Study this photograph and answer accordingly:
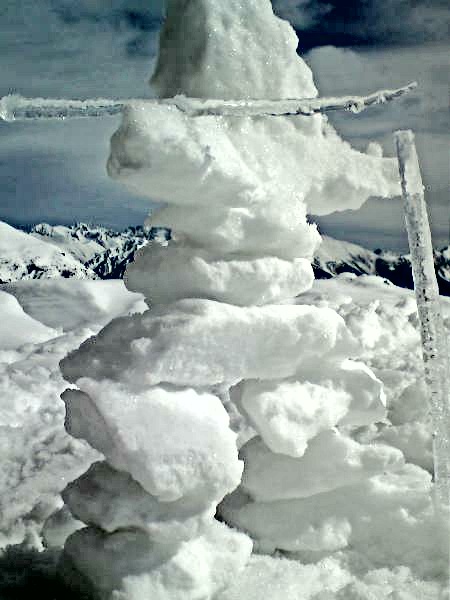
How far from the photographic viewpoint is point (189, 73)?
2439mm

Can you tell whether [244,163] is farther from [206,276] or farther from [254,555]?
[254,555]

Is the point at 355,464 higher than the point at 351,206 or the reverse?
the reverse

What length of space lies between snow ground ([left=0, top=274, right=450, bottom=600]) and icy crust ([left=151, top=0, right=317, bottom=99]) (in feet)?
4.09

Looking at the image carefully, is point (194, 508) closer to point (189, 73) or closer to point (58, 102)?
point (58, 102)

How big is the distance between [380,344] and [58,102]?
16.9 ft

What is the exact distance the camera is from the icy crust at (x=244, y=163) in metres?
2.10

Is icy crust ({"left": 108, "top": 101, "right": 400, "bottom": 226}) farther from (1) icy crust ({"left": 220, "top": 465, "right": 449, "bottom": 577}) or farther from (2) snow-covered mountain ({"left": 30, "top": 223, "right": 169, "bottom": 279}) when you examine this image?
(2) snow-covered mountain ({"left": 30, "top": 223, "right": 169, "bottom": 279})

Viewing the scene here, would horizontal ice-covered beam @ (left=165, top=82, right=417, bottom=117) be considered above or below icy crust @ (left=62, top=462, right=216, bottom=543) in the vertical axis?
above

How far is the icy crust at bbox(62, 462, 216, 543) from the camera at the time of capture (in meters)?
2.28

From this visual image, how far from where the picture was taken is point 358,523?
2.86 meters

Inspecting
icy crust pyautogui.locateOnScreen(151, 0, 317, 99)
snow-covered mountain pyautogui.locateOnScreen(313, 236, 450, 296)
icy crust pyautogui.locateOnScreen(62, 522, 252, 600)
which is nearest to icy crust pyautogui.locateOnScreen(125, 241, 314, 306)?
icy crust pyautogui.locateOnScreen(151, 0, 317, 99)

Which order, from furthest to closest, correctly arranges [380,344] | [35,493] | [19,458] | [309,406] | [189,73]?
1. [380,344]
2. [19,458]
3. [35,493]
4. [309,406]
5. [189,73]

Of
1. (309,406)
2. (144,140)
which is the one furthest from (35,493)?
(144,140)

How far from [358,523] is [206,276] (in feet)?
4.53
